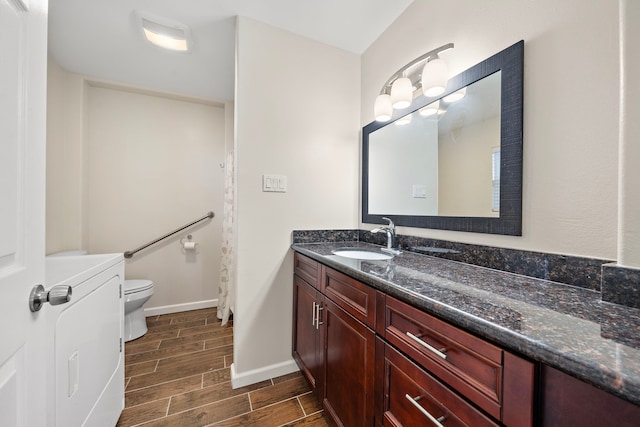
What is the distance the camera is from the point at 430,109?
1335 mm

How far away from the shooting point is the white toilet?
1.96m

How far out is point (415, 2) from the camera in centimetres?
143

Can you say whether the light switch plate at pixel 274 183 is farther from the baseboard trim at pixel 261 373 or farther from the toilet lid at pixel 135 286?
the toilet lid at pixel 135 286

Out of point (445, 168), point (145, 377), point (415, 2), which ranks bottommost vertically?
point (145, 377)

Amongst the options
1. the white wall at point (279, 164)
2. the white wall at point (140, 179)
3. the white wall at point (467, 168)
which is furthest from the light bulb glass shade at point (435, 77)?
the white wall at point (140, 179)

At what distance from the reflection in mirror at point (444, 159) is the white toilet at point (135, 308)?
2.04 metres

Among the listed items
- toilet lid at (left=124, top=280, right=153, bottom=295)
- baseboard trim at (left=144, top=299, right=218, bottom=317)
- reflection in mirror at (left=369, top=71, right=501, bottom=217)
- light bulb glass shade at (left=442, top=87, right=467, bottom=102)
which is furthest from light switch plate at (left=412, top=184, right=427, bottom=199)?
baseboard trim at (left=144, top=299, right=218, bottom=317)

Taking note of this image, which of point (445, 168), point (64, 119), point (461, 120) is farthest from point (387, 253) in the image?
point (64, 119)

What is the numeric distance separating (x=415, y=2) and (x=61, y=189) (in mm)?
Result: 3074

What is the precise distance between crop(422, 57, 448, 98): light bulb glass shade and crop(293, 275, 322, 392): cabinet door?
1.22 m

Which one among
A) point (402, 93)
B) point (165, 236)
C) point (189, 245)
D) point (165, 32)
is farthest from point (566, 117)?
point (165, 236)

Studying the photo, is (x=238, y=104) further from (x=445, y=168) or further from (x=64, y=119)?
(x=64, y=119)

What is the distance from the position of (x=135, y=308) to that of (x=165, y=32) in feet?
7.05

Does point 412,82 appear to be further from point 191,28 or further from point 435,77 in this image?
point 191,28
